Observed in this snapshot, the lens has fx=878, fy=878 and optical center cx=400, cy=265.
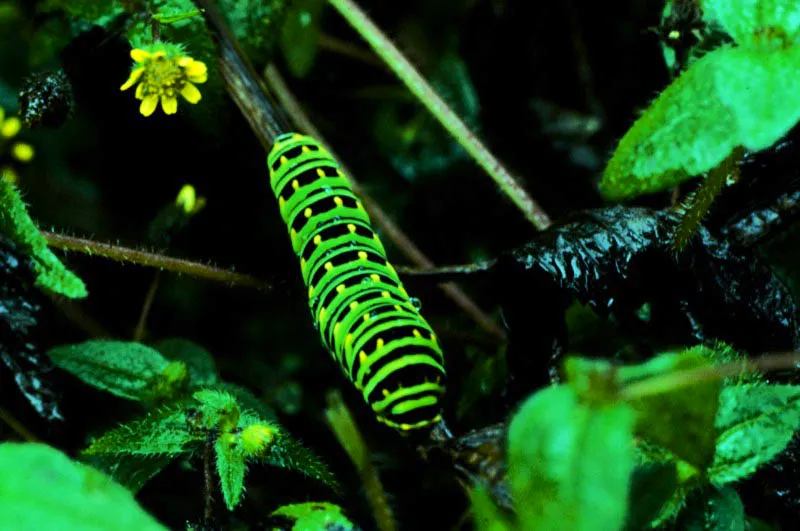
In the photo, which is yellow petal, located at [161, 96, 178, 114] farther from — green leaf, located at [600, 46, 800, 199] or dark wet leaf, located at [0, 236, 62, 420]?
green leaf, located at [600, 46, 800, 199]

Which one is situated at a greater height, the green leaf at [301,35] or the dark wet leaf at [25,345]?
the green leaf at [301,35]

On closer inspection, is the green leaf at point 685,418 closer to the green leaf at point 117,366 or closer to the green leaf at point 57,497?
the green leaf at point 57,497

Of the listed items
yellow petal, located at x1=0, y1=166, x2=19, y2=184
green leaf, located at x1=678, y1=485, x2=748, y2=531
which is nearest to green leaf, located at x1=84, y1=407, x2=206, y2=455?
yellow petal, located at x1=0, y1=166, x2=19, y2=184

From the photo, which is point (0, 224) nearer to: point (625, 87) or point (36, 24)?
point (36, 24)

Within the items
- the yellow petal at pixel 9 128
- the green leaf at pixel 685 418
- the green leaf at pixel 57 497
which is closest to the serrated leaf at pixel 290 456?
the green leaf at pixel 57 497

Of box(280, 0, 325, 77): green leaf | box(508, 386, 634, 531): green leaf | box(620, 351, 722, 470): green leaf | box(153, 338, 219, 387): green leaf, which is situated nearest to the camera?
box(508, 386, 634, 531): green leaf

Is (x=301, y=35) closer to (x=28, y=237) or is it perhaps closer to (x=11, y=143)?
(x=11, y=143)
